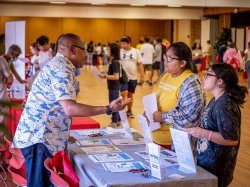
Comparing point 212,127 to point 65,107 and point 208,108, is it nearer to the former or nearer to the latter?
point 208,108

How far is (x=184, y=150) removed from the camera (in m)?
2.68

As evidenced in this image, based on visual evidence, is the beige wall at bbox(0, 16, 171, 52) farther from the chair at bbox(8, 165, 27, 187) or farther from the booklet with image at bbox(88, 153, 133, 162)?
the booklet with image at bbox(88, 153, 133, 162)

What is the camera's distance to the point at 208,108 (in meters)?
2.94

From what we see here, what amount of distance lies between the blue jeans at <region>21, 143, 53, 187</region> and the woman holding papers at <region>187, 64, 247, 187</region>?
36.7 inches

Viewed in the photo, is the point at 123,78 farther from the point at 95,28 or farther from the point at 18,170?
the point at 95,28

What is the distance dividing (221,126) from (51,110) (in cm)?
105

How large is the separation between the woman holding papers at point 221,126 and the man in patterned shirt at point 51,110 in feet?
1.85

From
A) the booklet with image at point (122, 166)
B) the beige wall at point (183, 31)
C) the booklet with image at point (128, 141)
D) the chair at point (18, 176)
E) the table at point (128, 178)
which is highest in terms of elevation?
the beige wall at point (183, 31)

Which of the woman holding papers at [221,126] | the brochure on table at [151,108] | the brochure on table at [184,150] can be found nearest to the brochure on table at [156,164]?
the brochure on table at [184,150]

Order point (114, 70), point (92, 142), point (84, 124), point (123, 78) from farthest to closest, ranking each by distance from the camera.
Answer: point (123, 78), point (114, 70), point (84, 124), point (92, 142)

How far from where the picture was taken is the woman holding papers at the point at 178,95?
3.19 meters

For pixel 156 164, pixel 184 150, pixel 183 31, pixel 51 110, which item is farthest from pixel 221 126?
pixel 183 31

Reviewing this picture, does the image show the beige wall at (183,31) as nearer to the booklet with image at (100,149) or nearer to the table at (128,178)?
the booklet with image at (100,149)

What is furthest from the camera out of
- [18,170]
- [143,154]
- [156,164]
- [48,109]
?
[18,170]
